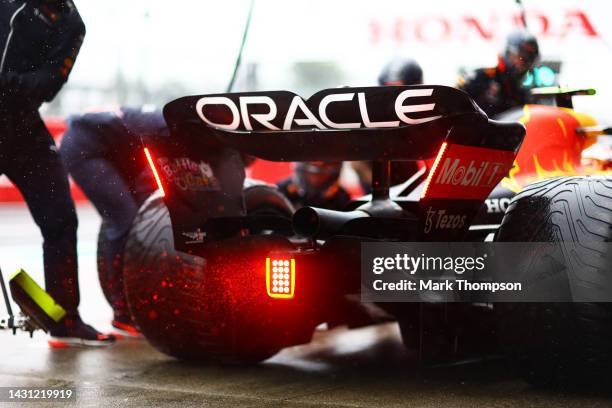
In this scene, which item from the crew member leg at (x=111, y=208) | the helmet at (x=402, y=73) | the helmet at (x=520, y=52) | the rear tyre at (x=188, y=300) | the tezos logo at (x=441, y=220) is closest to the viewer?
the tezos logo at (x=441, y=220)

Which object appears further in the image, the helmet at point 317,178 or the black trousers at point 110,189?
the helmet at point 317,178

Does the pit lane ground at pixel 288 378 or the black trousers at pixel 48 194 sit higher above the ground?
the black trousers at pixel 48 194

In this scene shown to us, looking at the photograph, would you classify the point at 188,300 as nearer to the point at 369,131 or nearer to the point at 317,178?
the point at 369,131

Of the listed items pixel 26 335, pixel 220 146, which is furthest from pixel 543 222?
pixel 26 335

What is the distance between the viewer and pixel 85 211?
1722 cm

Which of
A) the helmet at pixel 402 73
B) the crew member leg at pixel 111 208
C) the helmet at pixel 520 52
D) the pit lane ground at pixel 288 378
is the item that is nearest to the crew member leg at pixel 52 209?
the pit lane ground at pixel 288 378

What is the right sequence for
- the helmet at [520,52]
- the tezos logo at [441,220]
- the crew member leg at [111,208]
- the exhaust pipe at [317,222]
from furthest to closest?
the crew member leg at [111,208], the helmet at [520,52], the tezos logo at [441,220], the exhaust pipe at [317,222]

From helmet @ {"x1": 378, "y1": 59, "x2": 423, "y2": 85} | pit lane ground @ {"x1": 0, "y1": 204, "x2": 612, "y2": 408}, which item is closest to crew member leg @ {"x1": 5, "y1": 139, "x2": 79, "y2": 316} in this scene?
pit lane ground @ {"x1": 0, "y1": 204, "x2": 612, "y2": 408}

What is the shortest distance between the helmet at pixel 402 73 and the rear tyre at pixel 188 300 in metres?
1.90

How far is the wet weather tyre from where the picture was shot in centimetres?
373

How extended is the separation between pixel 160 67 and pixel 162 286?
4.31 ft

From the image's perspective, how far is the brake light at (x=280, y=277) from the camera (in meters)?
3.89

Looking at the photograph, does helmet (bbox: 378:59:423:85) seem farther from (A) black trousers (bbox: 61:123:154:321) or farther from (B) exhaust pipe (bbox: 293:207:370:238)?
(B) exhaust pipe (bbox: 293:207:370:238)

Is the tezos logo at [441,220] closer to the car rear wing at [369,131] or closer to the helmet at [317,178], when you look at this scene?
the car rear wing at [369,131]
